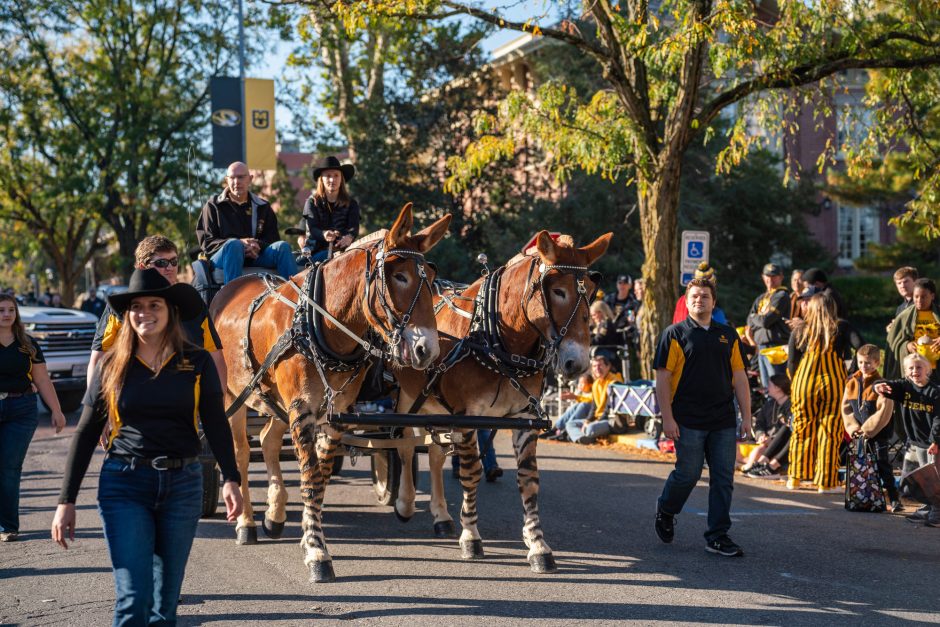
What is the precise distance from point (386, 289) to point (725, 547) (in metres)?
3.34

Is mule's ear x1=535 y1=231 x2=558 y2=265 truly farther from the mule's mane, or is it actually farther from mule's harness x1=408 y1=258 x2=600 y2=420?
the mule's mane

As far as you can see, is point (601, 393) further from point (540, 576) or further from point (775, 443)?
point (540, 576)

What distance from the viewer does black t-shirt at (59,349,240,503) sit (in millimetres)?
4652

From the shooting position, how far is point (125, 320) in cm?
482

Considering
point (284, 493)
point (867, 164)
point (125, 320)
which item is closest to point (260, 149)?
point (867, 164)

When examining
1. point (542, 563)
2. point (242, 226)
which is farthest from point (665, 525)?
point (242, 226)

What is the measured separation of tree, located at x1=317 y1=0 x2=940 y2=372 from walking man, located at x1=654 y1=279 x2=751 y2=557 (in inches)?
201

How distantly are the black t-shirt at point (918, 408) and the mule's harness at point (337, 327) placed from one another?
5250 mm

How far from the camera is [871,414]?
1022cm

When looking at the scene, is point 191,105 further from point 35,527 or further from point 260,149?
point 35,527

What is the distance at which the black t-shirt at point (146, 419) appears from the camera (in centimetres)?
465

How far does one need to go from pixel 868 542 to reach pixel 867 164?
25.9ft

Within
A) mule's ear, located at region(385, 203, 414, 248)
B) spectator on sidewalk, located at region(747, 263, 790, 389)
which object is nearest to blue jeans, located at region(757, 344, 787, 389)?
spectator on sidewalk, located at region(747, 263, 790, 389)

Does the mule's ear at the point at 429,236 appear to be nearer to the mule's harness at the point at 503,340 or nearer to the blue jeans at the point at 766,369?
the mule's harness at the point at 503,340
